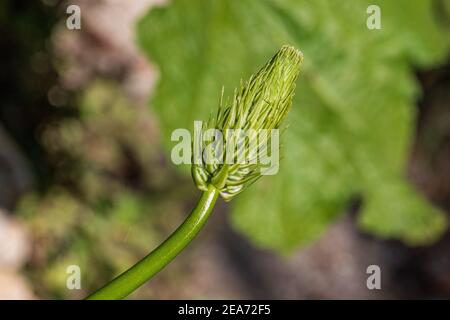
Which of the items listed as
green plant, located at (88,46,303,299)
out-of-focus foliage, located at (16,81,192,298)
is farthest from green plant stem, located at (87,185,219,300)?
out-of-focus foliage, located at (16,81,192,298)

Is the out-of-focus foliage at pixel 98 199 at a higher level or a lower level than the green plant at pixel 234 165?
higher

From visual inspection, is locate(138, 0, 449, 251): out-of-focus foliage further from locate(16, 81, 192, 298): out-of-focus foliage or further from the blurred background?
locate(16, 81, 192, 298): out-of-focus foliage

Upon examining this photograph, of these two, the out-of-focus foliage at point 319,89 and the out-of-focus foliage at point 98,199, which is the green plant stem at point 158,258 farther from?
the out-of-focus foliage at point 98,199

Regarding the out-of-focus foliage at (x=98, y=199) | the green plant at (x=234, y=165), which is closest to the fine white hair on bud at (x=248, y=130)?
the green plant at (x=234, y=165)

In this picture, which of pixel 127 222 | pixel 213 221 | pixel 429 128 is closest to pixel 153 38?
pixel 127 222

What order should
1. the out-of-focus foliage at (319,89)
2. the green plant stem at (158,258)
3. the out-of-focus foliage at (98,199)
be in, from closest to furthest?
the green plant stem at (158,258)
the out-of-focus foliage at (319,89)
the out-of-focus foliage at (98,199)

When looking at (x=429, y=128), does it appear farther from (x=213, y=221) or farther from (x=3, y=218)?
(x=3, y=218)

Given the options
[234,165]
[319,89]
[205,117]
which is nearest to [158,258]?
[234,165]
